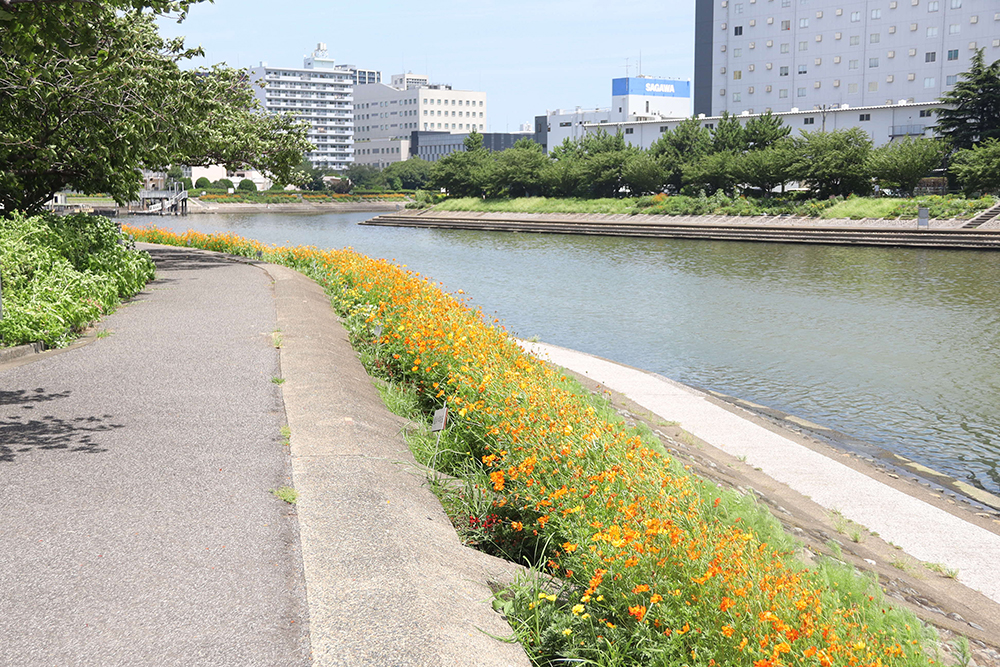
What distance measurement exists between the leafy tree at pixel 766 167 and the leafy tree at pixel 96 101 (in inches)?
1828

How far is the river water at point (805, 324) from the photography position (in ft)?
41.8

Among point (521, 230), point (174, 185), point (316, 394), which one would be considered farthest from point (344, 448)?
point (174, 185)

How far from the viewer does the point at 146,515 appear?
5172mm

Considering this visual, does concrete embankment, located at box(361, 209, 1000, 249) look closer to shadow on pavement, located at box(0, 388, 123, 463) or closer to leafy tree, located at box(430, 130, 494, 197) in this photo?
leafy tree, located at box(430, 130, 494, 197)

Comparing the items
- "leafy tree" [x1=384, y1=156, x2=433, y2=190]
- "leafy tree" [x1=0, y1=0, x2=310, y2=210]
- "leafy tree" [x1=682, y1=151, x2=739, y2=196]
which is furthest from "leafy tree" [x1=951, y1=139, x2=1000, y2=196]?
"leafy tree" [x1=384, y1=156, x2=433, y2=190]

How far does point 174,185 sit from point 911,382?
105m

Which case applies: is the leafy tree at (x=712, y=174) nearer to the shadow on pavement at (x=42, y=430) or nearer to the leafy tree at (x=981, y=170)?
the leafy tree at (x=981, y=170)

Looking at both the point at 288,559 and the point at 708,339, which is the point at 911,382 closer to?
the point at 708,339

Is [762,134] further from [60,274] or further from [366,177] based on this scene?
[366,177]

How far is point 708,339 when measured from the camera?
19266 millimetres

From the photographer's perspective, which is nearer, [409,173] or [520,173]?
[520,173]

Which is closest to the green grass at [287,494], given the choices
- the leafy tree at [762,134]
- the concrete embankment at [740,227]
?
the concrete embankment at [740,227]

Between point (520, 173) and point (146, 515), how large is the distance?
251ft

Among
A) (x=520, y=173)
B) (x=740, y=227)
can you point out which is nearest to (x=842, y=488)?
(x=740, y=227)
